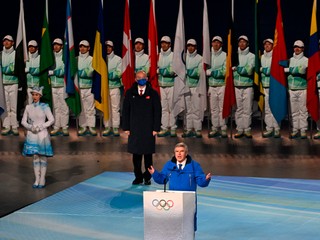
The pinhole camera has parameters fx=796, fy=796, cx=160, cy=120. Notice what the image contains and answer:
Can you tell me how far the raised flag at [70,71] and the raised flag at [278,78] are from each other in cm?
404

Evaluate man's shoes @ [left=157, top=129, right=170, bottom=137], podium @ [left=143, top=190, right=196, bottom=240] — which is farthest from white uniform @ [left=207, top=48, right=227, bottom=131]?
podium @ [left=143, top=190, right=196, bottom=240]

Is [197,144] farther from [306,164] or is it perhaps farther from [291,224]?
[291,224]

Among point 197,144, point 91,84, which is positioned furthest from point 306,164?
point 91,84

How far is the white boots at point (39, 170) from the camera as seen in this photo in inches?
445

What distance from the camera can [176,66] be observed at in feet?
53.2

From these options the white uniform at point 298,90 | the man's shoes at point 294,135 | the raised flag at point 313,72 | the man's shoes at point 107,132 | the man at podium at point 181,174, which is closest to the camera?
the man at podium at point 181,174

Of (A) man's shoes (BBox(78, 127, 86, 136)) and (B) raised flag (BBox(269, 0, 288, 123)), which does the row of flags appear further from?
(A) man's shoes (BBox(78, 127, 86, 136))

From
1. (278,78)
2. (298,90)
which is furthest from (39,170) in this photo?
(298,90)

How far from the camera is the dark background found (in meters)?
18.4

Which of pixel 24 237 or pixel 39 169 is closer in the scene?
pixel 24 237

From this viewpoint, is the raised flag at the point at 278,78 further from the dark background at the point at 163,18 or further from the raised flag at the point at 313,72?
the dark background at the point at 163,18

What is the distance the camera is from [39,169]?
37.4 feet

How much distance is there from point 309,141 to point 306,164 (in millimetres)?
2746

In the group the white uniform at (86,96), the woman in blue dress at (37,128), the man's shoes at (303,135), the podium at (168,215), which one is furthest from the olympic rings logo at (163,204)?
the white uniform at (86,96)
